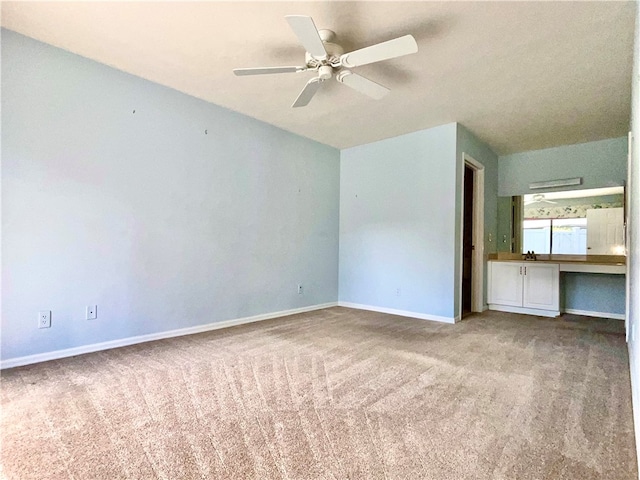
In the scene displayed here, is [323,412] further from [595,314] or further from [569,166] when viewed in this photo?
[569,166]

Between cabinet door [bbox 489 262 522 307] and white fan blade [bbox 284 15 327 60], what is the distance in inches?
171

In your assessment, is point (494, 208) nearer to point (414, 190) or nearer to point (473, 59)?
point (414, 190)

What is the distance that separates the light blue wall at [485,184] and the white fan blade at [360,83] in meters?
1.94

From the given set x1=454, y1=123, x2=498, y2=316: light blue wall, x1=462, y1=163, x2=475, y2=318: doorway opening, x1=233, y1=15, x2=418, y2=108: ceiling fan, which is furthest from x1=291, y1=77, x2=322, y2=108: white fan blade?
x1=462, y1=163, x2=475, y2=318: doorway opening

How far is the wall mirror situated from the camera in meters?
4.80

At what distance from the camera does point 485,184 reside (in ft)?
17.1

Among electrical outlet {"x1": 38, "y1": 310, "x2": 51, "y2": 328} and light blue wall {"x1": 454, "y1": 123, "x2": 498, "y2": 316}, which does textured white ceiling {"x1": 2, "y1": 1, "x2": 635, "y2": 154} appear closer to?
light blue wall {"x1": 454, "y1": 123, "x2": 498, "y2": 316}

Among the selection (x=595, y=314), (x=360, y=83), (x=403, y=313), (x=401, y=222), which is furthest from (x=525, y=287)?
(x=360, y=83)

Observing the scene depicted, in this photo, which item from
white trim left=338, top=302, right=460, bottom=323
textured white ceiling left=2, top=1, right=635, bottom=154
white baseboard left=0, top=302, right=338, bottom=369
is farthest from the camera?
white trim left=338, top=302, right=460, bottom=323

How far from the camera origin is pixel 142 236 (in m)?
3.24

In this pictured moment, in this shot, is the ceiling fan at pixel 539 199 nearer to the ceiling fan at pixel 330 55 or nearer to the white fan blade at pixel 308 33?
the ceiling fan at pixel 330 55

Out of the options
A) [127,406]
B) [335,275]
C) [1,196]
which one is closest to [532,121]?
[335,275]

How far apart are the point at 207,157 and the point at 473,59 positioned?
279 centimetres

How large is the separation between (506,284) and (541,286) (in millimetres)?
454
